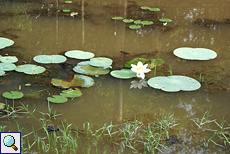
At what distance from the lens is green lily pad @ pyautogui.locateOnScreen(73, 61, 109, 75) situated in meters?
3.36

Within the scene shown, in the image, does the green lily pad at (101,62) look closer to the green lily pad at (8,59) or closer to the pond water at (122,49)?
the pond water at (122,49)

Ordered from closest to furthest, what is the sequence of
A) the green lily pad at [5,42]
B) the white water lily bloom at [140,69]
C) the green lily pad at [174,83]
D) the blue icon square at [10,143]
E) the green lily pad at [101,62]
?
the blue icon square at [10,143] → the green lily pad at [174,83] → the white water lily bloom at [140,69] → the green lily pad at [101,62] → the green lily pad at [5,42]

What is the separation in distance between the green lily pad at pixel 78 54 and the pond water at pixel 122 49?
0.25ft

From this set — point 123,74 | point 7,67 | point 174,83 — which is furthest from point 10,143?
point 174,83

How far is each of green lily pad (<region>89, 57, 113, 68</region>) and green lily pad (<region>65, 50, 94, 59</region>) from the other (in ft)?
0.48

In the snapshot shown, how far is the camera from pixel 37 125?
8.52ft

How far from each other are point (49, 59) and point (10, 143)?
1.49 metres

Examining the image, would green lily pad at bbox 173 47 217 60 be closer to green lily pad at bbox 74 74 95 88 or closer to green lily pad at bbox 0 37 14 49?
green lily pad at bbox 74 74 95 88

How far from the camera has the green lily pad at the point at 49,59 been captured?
353 centimetres

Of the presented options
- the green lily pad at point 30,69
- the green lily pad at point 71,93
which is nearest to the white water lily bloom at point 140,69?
the green lily pad at point 71,93

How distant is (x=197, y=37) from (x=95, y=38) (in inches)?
56.4

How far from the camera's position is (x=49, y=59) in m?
3.56

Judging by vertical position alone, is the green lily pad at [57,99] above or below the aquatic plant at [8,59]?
below

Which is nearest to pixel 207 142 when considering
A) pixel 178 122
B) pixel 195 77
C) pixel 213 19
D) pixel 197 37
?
pixel 178 122
